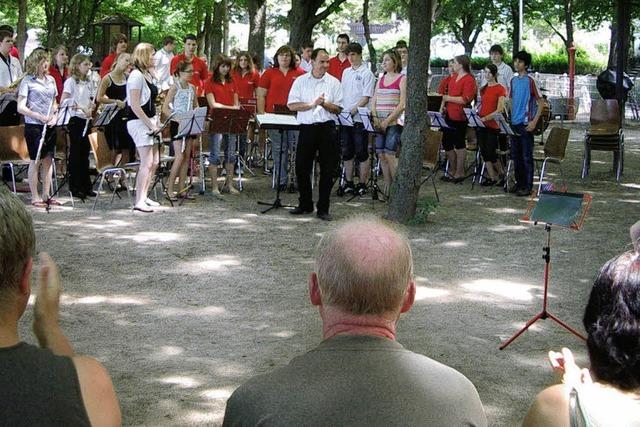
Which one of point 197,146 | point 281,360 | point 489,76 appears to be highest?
point 489,76

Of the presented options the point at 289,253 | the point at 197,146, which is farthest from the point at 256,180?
the point at 289,253

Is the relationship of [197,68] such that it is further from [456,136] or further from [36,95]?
[36,95]

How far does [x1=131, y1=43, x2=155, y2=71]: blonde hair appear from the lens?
467 inches

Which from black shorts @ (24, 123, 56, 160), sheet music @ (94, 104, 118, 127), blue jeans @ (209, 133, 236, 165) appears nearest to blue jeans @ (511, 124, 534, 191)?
blue jeans @ (209, 133, 236, 165)

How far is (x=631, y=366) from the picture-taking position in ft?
7.89

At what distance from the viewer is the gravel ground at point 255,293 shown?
6.28 m

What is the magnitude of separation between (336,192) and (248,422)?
39.7ft

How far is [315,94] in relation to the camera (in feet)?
39.7

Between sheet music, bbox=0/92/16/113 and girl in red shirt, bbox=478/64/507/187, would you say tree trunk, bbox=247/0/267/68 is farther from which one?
sheet music, bbox=0/92/16/113

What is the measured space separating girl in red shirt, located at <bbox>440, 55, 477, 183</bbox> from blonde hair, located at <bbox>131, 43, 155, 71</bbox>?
5.73 metres

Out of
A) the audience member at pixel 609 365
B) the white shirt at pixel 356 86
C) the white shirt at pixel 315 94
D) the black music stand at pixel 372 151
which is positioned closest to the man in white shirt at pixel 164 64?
the white shirt at pixel 356 86

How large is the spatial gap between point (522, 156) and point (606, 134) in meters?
2.66

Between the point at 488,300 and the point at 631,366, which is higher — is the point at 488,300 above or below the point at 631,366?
below

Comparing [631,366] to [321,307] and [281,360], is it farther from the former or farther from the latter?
[281,360]
